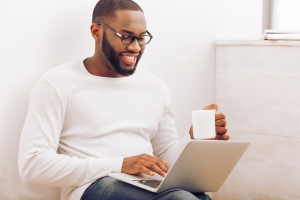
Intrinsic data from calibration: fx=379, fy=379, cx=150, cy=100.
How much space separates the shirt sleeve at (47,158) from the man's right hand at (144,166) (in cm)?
3

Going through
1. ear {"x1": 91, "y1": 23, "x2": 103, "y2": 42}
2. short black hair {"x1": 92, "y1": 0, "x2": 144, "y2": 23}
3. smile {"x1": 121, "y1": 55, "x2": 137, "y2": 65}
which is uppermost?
short black hair {"x1": 92, "y1": 0, "x2": 144, "y2": 23}

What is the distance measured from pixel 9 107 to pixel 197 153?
0.65 meters

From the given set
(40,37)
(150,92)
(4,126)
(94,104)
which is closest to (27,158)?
(4,126)

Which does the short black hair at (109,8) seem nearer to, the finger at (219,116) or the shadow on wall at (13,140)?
the shadow on wall at (13,140)

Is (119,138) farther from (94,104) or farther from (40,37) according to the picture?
(40,37)

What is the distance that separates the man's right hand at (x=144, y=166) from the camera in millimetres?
1144

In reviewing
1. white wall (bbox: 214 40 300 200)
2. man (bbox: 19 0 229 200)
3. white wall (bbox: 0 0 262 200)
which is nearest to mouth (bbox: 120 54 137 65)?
man (bbox: 19 0 229 200)

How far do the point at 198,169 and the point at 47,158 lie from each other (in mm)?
462

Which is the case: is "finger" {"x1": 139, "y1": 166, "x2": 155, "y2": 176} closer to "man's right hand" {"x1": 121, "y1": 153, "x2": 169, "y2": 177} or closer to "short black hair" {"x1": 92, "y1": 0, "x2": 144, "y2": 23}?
"man's right hand" {"x1": 121, "y1": 153, "x2": 169, "y2": 177}

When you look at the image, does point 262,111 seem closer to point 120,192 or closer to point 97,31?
point 97,31

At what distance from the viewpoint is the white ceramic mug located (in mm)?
1223

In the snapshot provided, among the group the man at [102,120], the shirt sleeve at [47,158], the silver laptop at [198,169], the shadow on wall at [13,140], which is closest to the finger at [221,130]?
the man at [102,120]

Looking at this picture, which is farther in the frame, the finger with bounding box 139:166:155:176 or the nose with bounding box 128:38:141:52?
the nose with bounding box 128:38:141:52

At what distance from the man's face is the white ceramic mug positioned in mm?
326
